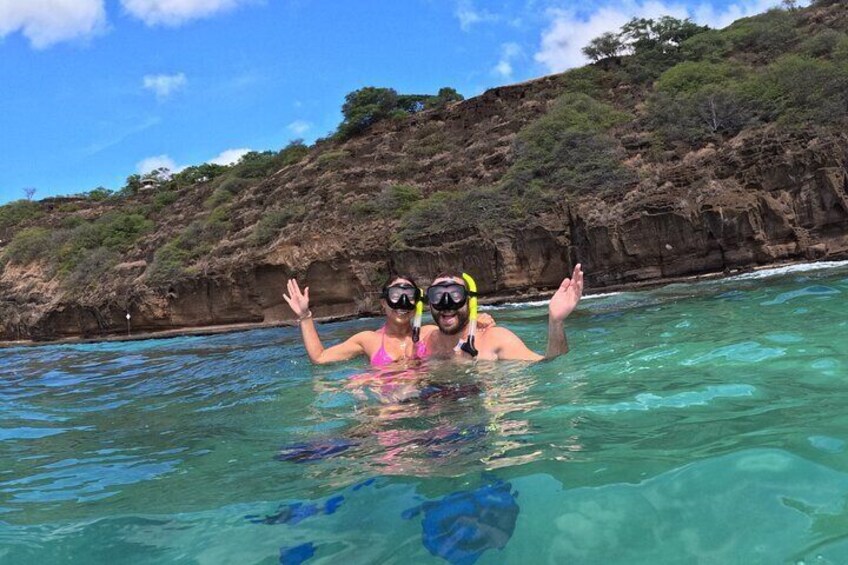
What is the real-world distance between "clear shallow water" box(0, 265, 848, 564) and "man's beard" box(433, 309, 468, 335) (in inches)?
13.8

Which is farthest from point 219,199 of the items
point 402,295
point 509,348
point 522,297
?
point 509,348

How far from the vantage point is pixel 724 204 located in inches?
791

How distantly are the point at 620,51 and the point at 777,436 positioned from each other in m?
46.0

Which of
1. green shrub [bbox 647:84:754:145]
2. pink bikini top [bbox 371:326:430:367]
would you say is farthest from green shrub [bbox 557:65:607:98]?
pink bikini top [bbox 371:326:430:367]

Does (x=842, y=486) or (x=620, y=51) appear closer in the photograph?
(x=842, y=486)

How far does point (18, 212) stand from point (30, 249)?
55.3 ft

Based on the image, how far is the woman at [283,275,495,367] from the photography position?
546 cm

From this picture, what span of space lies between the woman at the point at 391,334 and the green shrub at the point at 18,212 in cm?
5586

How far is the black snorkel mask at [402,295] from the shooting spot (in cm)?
545

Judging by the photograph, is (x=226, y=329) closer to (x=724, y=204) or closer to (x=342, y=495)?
(x=724, y=204)

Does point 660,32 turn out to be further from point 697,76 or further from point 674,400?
point 674,400

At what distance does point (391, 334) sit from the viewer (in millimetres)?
5879

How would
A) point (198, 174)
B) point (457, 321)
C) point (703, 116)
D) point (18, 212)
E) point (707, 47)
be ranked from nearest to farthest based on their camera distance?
point (457, 321)
point (703, 116)
point (707, 47)
point (18, 212)
point (198, 174)

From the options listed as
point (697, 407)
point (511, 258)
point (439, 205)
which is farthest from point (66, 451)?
point (439, 205)
